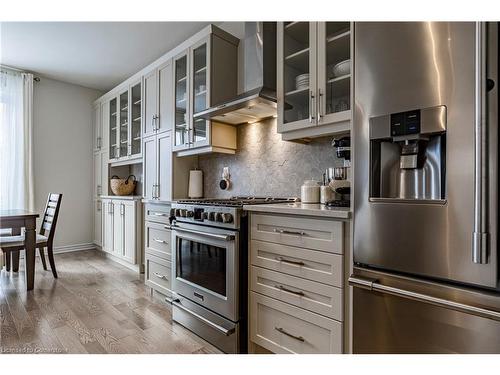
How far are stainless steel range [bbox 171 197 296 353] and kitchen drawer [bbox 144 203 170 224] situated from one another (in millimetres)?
383

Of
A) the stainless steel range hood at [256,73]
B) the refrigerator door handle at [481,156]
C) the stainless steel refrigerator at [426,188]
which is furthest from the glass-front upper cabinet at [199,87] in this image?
the refrigerator door handle at [481,156]

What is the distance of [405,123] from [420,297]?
680mm

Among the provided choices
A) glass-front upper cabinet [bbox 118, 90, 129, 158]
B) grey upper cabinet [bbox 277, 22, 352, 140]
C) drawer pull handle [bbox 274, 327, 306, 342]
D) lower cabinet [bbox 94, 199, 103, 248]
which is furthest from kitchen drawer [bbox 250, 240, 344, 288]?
lower cabinet [bbox 94, 199, 103, 248]

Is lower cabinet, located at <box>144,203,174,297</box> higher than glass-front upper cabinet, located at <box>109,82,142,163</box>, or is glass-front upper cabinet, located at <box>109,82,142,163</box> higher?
glass-front upper cabinet, located at <box>109,82,142,163</box>

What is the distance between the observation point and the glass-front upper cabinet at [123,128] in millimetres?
3939

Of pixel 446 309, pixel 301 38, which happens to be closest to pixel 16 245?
pixel 301 38

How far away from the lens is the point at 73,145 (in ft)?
15.5

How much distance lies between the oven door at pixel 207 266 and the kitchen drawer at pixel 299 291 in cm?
17

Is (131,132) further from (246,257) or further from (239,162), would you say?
(246,257)

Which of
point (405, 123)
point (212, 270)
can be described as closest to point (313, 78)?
point (405, 123)

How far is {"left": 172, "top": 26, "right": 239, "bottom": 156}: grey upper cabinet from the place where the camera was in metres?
2.63

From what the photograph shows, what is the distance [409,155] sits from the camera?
118 cm

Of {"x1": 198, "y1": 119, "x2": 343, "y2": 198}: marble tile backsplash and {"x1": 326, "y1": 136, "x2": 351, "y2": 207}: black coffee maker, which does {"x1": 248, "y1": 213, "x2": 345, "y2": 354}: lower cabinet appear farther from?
{"x1": 198, "y1": 119, "x2": 343, "y2": 198}: marble tile backsplash

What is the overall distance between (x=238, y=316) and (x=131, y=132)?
2.93 meters
